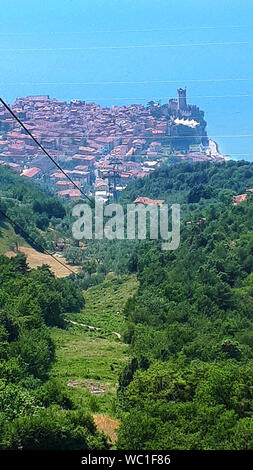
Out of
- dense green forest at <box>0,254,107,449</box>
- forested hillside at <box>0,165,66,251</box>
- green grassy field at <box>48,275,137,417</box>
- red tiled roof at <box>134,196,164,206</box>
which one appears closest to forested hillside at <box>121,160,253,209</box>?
red tiled roof at <box>134,196,164,206</box>

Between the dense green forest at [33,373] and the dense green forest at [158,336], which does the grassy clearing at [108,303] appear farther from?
the dense green forest at [33,373]

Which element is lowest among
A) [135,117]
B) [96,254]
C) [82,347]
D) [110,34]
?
[82,347]

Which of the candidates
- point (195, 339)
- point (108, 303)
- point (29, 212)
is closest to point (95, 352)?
point (195, 339)

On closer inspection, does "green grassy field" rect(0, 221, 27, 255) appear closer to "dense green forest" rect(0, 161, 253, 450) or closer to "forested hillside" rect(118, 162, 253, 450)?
"dense green forest" rect(0, 161, 253, 450)

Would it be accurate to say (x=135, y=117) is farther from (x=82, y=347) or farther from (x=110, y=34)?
(x=82, y=347)

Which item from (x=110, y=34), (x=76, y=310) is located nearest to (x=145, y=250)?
(x=76, y=310)

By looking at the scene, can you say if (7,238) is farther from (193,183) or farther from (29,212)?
(193,183)

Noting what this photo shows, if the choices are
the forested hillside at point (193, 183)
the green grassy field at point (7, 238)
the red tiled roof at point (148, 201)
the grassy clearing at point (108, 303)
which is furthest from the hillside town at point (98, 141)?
the grassy clearing at point (108, 303)
